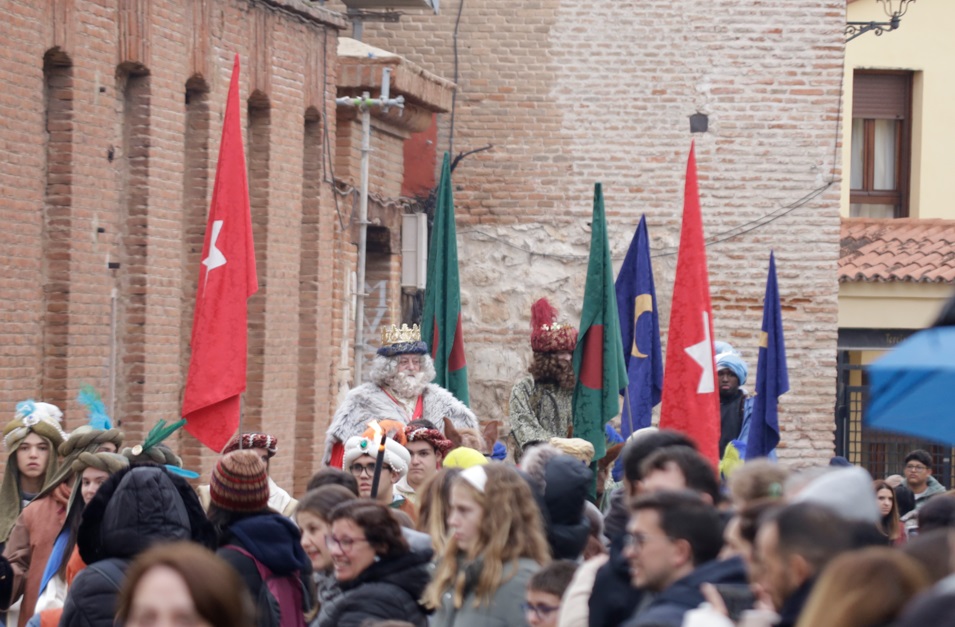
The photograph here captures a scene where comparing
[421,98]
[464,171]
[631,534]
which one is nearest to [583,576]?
[631,534]

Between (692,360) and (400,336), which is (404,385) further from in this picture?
(692,360)

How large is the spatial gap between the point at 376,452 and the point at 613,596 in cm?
332

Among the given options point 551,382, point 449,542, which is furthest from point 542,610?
point 551,382

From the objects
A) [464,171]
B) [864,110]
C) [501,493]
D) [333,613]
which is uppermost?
[864,110]

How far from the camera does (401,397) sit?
33.9 ft

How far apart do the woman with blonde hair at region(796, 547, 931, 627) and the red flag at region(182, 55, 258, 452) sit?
5.57m

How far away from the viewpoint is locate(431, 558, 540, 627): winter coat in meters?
5.25

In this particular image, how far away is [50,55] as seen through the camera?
10.7m

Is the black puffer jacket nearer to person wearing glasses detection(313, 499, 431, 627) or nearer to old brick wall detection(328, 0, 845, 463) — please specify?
person wearing glasses detection(313, 499, 431, 627)

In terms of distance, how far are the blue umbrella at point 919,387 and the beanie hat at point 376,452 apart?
3.84 m

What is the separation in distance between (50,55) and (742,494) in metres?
7.25

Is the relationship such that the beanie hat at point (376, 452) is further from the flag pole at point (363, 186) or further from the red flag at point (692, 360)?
the flag pole at point (363, 186)

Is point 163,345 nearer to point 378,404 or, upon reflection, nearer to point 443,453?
point 378,404

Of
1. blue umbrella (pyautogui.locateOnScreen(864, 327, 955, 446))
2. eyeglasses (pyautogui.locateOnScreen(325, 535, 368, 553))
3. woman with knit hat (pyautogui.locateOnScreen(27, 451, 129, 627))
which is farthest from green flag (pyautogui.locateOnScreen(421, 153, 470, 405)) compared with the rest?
blue umbrella (pyautogui.locateOnScreen(864, 327, 955, 446))
